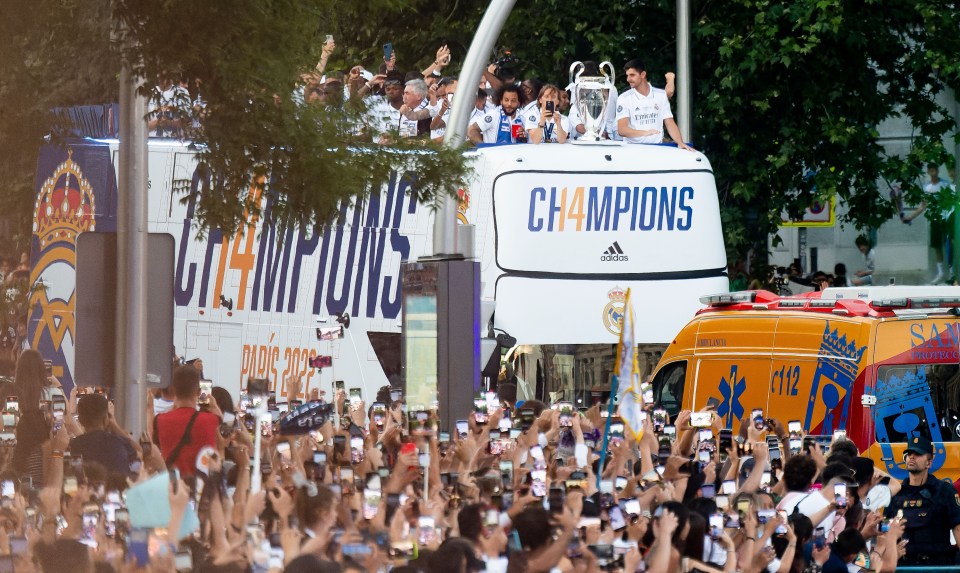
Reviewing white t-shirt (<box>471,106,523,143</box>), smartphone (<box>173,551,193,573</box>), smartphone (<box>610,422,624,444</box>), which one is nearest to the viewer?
smartphone (<box>173,551,193,573</box>)

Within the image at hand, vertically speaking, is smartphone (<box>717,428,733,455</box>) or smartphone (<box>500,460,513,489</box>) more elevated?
smartphone (<box>500,460,513,489</box>)

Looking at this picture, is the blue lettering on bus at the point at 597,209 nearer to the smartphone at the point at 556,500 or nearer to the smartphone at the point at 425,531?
the smartphone at the point at 556,500

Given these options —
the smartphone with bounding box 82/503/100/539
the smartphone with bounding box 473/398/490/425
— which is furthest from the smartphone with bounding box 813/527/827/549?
the smartphone with bounding box 82/503/100/539

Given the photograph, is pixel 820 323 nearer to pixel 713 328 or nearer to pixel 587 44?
pixel 713 328

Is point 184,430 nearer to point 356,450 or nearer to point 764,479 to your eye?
point 356,450

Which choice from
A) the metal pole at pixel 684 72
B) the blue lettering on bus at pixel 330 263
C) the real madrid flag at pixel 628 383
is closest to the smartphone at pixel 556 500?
the real madrid flag at pixel 628 383

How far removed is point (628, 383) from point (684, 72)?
533 inches

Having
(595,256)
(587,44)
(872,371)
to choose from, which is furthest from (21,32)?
(587,44)

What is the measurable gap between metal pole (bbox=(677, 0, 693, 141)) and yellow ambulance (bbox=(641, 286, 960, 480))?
8005 mm

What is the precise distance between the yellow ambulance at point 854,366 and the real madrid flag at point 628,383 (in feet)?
11.3

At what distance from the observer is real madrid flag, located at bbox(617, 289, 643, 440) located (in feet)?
34.3

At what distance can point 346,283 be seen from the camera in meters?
20.4

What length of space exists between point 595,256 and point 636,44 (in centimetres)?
797

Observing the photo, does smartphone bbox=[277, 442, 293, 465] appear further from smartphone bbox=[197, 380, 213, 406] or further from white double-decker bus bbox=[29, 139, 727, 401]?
white double-decker bus bbox=[29, 139, 727, 401]
